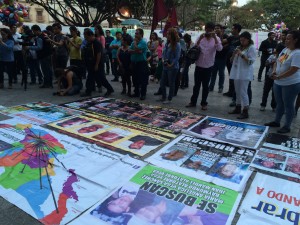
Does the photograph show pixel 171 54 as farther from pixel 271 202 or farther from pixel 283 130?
pixel 271 202

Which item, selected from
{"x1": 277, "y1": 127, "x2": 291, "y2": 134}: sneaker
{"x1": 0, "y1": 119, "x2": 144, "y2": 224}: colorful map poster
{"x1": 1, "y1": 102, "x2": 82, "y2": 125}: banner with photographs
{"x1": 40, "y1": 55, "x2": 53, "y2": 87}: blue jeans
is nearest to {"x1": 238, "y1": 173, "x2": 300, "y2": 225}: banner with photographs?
{"x1": 0, "y1": 119, "x2": 144, "y2": 224}: colorful map poster

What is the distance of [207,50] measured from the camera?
525 cm

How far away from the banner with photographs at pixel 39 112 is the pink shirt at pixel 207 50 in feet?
8.49

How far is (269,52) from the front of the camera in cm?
810

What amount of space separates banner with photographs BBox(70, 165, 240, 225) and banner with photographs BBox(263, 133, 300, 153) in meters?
1.53

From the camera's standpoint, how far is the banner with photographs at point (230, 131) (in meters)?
4.00

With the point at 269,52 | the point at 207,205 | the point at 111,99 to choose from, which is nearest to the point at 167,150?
the point at 207,205

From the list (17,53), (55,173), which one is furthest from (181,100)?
(17,53)

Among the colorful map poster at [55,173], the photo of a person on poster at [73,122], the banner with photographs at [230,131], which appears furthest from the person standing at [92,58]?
the banner with photographs at [230,131]

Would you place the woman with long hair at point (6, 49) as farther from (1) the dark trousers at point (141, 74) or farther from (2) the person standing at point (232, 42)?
(2) the person standing at point (232, 42)

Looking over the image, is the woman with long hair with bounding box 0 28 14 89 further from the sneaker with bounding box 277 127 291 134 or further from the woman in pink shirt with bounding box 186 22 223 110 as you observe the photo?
the sneaker with bounding box 277 127 291 134

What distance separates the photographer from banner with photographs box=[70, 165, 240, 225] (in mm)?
2264

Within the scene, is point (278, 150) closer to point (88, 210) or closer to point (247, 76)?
point (247, 76)

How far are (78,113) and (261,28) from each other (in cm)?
4832
